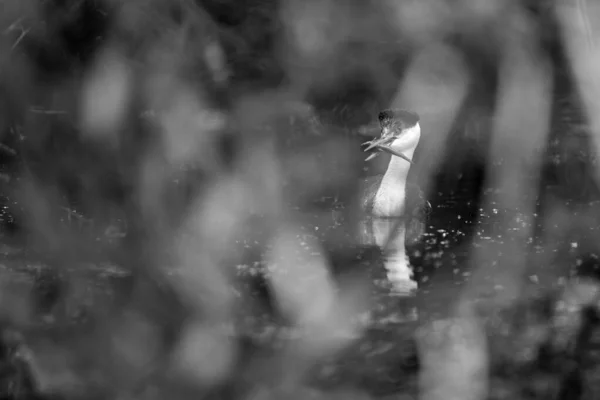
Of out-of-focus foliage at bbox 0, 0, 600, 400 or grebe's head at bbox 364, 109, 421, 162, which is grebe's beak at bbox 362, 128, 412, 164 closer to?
grebe's head at bbox 364, 109, 421, 162

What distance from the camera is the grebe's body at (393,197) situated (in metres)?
2.47

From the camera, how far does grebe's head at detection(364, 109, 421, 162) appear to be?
333 cm

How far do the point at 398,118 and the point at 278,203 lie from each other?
681 mm

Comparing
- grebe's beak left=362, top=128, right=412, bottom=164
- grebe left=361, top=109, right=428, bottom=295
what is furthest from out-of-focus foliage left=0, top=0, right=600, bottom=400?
grebe's beak left=362, top=128, right=412, bottom=164

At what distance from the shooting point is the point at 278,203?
2.96 m

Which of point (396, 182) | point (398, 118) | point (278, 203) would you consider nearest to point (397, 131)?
point (398, 118)

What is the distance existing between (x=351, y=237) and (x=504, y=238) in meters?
0.45

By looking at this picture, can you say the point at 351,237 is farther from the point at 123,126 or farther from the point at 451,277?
the point at 123,126

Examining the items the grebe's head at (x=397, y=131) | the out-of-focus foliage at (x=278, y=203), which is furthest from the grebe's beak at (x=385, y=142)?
the out-of-focus foliage at (x=278, y=203)

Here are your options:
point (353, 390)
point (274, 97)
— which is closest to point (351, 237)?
point (274, 97)

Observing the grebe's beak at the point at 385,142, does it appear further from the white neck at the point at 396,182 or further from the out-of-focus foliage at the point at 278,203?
the out-of-focus foliage at the point at 278,203

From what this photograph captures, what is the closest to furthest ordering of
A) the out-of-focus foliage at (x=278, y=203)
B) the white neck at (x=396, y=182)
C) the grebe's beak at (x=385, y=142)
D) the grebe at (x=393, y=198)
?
the out-of-focus foliage at (x=278, y=203) < the grebe at (x=393, y=198) < the white neck at (x=396, y=182) < the grebe's beak at (x=385, y=142)

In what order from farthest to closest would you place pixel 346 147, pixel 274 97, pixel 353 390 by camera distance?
pixel 346 147 < pixel 274 97 < pixel 353 390

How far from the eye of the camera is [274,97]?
3.06 m
